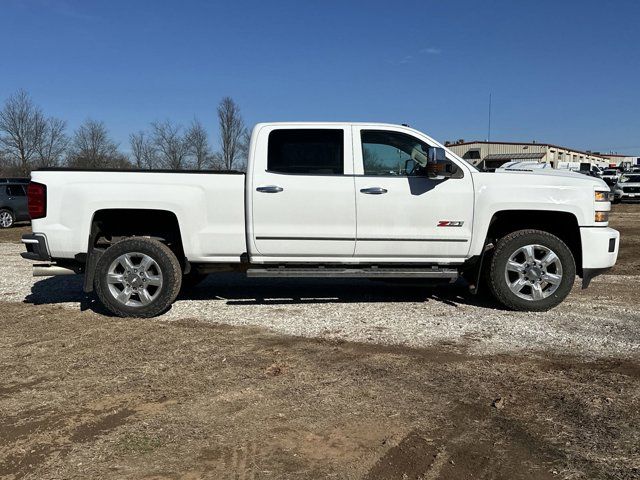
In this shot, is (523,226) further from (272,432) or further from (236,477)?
(236,477)

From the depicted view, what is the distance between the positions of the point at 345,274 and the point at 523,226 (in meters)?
2.23

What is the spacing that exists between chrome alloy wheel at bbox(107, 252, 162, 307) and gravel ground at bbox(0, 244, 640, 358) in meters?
0.37

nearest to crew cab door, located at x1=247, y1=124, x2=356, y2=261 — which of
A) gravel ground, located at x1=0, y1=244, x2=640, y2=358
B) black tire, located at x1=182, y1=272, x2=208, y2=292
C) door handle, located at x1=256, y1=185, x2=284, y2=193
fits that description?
door handle, located at x1=256, y1=185, x2=284, y2=193

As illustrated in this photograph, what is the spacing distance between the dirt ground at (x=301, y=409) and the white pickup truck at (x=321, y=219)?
3.11 feet

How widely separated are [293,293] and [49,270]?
2937 millimetres

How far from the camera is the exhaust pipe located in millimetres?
5734

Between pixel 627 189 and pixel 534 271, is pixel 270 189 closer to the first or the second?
pixel 534 271

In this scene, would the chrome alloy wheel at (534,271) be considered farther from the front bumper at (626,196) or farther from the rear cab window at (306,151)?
the front bumper at (626,196)

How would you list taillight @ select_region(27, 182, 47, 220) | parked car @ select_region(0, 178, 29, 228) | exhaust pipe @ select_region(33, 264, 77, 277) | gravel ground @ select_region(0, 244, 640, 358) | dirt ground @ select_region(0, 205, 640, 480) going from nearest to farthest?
1. dirt ground @ select_region(0, 205, 640, 480)
2. gravel ground @ select_region(0, 244, 640, 358)
3. taillight @ select_region(27, 182, 47, 220)
4. exhaust pipe @ select_region(33, 264, 77, 277)
5. parked car @ select_region(0, 178, 29, 228)

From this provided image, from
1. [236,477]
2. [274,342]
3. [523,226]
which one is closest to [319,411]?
[236,477]

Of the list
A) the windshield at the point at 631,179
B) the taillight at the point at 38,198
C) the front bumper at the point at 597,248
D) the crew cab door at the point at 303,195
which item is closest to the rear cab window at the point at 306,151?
the crew cab door at the point at 303,195

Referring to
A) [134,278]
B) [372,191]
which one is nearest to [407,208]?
A: [372,191]

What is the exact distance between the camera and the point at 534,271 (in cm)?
582

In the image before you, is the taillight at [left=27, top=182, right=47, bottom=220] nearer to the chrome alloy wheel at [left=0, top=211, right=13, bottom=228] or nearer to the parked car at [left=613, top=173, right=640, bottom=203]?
the chrome alloy wheel at [left=0, top=211, right=13, bottom=228]
